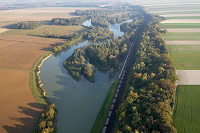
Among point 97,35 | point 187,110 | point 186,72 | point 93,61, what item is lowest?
point 187,110

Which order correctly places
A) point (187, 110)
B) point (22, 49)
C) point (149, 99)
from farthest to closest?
point (22, 49)
point (149, 99)
point (187, 110)

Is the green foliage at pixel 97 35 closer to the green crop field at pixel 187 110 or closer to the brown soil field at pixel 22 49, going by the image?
the brown soil field at pixel 22 49

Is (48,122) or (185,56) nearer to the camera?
(48,122)

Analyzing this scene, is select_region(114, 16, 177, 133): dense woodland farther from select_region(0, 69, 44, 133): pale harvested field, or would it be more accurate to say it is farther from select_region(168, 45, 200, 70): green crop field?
select_region(0, 69, 44, 133): pale harvested field

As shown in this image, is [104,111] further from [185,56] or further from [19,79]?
[185,56]

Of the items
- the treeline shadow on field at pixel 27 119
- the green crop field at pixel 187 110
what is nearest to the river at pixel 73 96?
the treeline shadow on field at pixel 27 119

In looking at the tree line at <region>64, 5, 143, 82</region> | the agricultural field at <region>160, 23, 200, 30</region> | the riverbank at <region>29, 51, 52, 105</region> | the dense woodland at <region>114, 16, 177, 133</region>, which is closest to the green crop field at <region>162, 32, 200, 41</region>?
the agricultural field at <region>160, 23, 200, 30</region>

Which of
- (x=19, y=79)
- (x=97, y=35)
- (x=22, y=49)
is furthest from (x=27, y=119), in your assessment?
(x=97, y=35)
